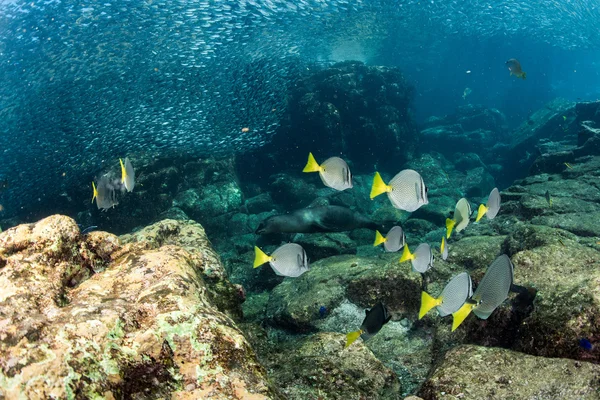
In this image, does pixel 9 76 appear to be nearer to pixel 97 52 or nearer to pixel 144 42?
pixel 97 52

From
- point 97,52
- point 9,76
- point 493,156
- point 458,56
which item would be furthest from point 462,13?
point 9,76

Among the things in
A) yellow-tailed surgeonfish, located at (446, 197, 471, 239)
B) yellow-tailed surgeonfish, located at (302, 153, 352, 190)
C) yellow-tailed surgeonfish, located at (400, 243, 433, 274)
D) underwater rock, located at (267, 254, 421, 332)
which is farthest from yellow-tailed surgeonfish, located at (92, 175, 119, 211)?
yellow-tailed surgeonfish, located at (446, 197, 471, 239)

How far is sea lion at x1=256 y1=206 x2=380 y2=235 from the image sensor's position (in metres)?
9.15

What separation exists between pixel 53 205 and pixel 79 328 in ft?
57.2

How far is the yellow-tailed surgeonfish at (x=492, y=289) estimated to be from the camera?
233 cm

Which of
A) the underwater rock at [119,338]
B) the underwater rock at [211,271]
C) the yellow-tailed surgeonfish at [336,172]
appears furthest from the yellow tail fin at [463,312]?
the underwater rock at [211,271]

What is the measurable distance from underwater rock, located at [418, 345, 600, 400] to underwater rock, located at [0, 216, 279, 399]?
5.24 ft

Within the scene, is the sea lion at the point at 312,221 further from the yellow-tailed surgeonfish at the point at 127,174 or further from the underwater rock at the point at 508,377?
the underwater rock at the point at 508,377

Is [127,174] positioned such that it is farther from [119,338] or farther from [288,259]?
[119,338]

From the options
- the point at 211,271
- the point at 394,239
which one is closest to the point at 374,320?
the point at 394,239

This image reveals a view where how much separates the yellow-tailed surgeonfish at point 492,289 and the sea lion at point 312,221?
22.6ft

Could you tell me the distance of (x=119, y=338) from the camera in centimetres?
198

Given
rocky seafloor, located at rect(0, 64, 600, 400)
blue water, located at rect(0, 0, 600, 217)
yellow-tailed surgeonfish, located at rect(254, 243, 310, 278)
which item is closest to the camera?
rocky seafloor, located at rect(0, 64, 600, 400)

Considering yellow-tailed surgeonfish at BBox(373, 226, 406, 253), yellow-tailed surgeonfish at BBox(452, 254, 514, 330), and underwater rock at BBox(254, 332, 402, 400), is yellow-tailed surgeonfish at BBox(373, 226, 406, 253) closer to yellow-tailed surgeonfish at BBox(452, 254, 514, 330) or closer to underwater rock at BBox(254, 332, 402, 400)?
underwater rock at BBox(254, 332, 402, 400)
